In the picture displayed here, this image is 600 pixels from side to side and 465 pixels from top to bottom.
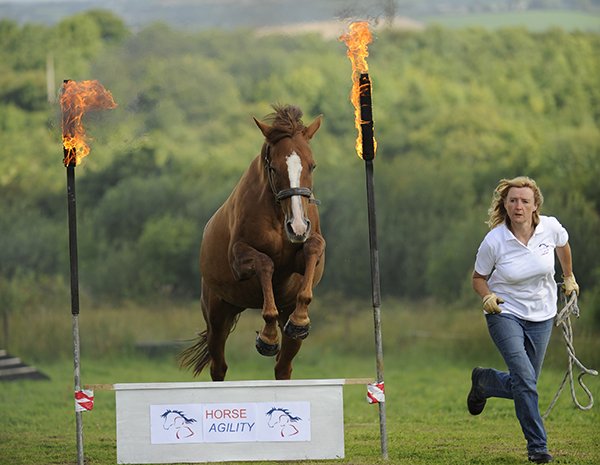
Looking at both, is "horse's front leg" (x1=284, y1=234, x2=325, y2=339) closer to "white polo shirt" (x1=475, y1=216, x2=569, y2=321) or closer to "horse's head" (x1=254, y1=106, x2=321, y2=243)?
"horse's head" (x1=254, y1=106, x2=321, y2=243)

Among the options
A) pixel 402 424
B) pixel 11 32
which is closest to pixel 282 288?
pixel 402 424

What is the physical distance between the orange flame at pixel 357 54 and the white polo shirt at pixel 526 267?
3.64ft

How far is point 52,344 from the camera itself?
772 inches

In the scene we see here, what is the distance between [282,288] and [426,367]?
1072 centimetres

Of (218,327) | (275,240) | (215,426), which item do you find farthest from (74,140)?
(218,327)

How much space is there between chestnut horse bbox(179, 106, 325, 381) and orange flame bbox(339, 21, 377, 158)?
0.88 feet

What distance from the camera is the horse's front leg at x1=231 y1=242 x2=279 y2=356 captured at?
7.30 m

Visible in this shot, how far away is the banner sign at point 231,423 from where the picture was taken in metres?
6.84

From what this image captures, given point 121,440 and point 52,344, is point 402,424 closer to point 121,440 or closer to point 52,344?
point 121,440

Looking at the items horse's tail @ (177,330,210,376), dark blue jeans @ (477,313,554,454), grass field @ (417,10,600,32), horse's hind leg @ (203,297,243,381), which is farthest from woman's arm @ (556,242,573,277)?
grass field @ (417,10,600,32)

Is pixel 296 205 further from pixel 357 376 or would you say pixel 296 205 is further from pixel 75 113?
pixel 357 376

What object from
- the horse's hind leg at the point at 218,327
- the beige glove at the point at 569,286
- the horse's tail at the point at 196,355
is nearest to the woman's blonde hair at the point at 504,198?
the beige glove at the point at 569,286

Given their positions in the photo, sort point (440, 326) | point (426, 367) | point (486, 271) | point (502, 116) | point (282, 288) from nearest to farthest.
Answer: point (486, 271) < point (282, 288) < point (426, 367) < point (440, 326) < point (502, 116)

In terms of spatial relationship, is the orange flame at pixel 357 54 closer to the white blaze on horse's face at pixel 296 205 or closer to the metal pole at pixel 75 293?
the white blaze on horse's face at pixel 296 205
